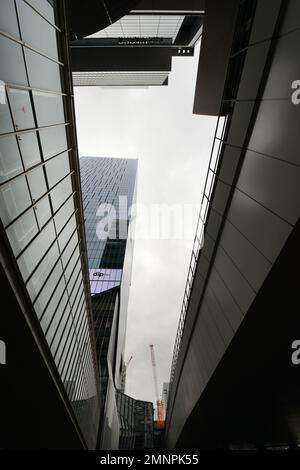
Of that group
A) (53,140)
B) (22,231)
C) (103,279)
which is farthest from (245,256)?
(103,279)

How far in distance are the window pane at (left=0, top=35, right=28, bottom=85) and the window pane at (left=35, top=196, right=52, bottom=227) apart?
14.2ft

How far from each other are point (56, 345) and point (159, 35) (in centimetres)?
3370

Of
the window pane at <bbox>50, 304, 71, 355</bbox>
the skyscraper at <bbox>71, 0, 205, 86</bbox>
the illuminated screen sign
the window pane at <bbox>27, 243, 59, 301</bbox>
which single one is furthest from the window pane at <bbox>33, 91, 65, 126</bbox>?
the illuminated screen sign

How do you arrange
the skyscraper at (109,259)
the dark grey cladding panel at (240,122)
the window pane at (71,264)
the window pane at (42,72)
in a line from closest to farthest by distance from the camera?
the window pane at (42,72) → the dark grey cladding panel at (240,122) → the window pane at (71,264) → the skyscraper at (109,259)

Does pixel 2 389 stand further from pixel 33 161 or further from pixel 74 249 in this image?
pixel 33 161

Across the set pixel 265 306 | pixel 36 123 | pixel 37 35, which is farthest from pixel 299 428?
pixel 37 35

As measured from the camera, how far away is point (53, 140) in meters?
11.2

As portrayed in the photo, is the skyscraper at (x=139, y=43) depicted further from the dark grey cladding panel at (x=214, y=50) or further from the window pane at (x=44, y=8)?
the window pane at (x=44, y=8)

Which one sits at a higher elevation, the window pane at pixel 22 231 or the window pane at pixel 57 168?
the window pane at pixel 57 168

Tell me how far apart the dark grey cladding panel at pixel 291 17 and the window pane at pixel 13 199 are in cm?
930

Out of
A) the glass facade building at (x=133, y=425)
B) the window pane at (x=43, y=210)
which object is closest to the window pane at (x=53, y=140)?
the window pane at (x=43, y=210)

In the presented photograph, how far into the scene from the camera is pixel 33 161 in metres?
9.45

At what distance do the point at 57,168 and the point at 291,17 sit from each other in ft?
34.0

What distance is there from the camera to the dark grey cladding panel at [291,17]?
630 centimetres
